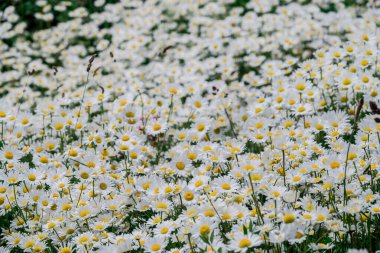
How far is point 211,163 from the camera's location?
3777 mm

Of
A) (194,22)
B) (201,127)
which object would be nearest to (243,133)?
(201,127)

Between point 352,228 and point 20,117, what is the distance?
333 cm

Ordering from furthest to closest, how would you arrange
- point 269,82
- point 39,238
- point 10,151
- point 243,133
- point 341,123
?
point 269,82
point 243,133
point 10,151
point 341,123
point 39,238

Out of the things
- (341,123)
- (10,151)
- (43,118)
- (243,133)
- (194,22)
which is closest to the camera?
(341,123)

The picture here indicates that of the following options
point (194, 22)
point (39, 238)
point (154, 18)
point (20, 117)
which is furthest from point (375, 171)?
point (154, 18)

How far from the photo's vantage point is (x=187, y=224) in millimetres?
2988

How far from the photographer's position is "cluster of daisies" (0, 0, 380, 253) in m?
2.93

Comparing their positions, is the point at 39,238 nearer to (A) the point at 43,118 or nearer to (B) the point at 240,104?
(A) the point at 43,118

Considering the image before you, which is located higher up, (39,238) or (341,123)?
(341,123)

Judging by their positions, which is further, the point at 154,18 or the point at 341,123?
the point at 154,18

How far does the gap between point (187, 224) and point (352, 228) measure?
3.14ft

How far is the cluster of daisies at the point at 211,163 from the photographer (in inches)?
115

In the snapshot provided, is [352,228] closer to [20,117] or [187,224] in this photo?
[187,224]

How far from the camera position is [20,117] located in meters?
4.86
